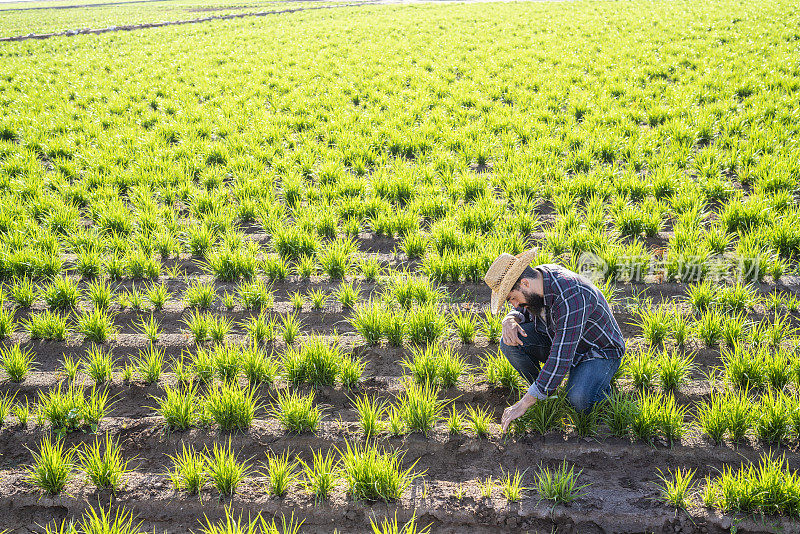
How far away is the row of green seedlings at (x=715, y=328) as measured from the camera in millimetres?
3320

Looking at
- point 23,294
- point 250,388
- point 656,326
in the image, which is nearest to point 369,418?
point 250,388

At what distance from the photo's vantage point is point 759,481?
241 cm

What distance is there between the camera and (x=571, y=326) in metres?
2.62

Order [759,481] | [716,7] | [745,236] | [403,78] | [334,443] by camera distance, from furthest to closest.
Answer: [716,7], [403,78], [745,236], [334,443], [759,481]

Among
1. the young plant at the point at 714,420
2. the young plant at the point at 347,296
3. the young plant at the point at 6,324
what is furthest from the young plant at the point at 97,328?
the young plant at the point at 714,420

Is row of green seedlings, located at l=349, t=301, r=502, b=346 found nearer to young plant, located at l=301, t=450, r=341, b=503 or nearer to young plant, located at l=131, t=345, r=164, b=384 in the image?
young plant, located at l=301, t=450, r=341, b=503

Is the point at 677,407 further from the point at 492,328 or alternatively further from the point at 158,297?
the point at 158,297

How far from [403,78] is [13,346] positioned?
826 cm

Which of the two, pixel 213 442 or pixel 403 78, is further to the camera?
pixel 403 78

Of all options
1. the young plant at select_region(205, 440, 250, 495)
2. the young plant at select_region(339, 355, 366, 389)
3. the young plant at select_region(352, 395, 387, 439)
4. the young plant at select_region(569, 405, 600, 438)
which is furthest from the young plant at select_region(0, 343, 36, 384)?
the young plant at select_region(569, 405, 600, 438)

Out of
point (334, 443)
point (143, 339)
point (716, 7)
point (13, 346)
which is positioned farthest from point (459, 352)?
point (716, 7)

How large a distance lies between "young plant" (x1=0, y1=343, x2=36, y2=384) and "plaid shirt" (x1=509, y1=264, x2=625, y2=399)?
3285 millimetres

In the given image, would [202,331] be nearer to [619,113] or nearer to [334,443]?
[334,443]

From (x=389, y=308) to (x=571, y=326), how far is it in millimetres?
1612
